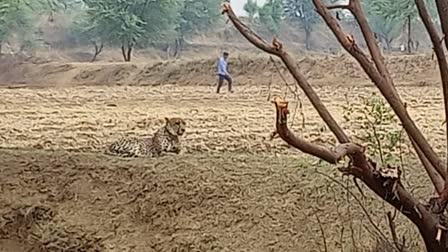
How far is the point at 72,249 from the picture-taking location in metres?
5.14

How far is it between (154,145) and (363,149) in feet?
17.0

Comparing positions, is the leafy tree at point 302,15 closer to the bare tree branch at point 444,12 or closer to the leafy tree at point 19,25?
the leafy tree at point 19,25

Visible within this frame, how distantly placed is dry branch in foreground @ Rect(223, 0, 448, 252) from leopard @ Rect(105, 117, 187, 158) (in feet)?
14.3

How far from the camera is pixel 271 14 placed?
4638cm

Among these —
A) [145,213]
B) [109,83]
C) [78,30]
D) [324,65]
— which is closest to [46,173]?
[145,213]

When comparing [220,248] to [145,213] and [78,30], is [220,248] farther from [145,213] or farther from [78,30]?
[78,30]

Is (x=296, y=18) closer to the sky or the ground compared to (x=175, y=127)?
closer to the sky

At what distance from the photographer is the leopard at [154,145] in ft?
23.0

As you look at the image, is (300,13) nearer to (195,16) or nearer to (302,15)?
(302,15)

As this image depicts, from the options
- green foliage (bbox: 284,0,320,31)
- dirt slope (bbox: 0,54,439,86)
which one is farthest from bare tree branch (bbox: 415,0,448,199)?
green foliage (bbox: 284,0,320,31)

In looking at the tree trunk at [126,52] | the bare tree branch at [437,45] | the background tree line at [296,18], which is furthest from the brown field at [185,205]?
the background tree line at [296,18]

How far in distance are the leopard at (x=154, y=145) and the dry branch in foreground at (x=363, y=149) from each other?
4.35 meters

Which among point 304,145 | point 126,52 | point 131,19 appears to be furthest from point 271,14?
point 304,145

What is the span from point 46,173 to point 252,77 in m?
23.3
